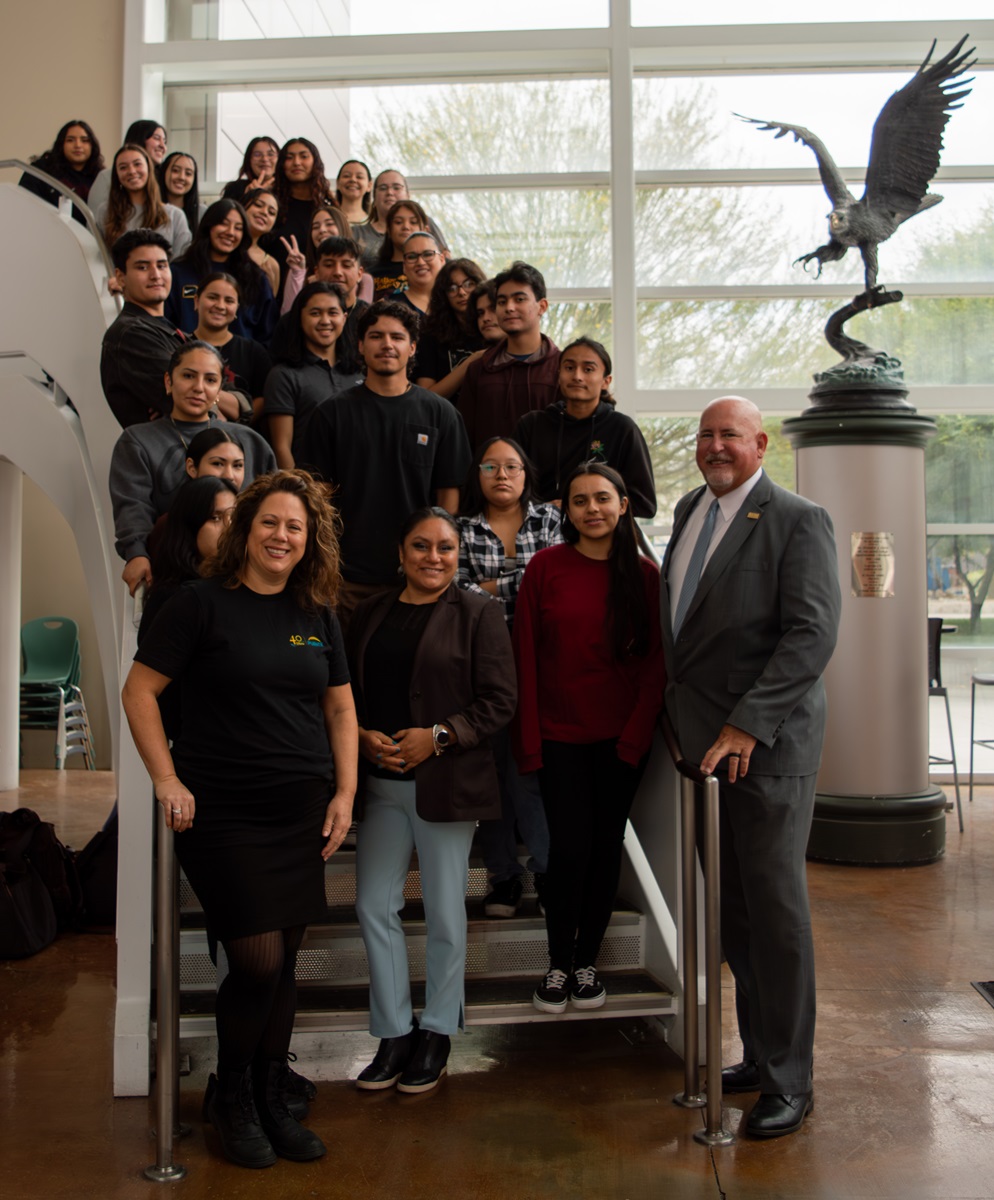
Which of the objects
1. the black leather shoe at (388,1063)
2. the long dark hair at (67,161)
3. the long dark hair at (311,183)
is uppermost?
the long dark hair at (67,161)

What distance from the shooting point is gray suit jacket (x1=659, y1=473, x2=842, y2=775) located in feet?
10.6

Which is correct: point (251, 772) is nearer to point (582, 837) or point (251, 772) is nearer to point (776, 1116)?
point (582, 837)

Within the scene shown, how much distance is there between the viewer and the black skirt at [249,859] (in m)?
3.07

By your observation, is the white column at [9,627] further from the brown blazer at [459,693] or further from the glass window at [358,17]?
the brown blazer at [459,693]

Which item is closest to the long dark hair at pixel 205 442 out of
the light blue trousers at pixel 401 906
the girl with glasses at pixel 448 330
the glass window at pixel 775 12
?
the light blue trousers at pixel 401 906

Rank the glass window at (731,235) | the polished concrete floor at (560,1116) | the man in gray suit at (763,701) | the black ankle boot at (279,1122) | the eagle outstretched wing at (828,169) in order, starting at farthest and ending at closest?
the glass window at (731,235) < the eagle outstretched wing at (828,169) < the man in gray suit at (763,701) < the black ankle boot at (279,1122) < the polished concrete floor at (560,1116)

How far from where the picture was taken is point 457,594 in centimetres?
367

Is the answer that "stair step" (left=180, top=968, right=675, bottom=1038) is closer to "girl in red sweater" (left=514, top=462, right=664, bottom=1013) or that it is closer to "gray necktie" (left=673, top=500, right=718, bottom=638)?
"girl in red sweater" (left=514, top=462, right=664, bottom=1013)

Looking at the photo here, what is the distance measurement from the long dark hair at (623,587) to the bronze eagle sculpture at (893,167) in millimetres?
3862

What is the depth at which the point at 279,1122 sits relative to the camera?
320 centimetres

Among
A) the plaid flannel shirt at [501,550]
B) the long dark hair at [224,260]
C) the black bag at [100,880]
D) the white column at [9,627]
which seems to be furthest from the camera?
the white column at [9,627]

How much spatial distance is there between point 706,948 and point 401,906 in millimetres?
877

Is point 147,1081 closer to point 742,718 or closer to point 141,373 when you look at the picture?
point 742,718

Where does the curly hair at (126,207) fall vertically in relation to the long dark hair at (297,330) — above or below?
above
